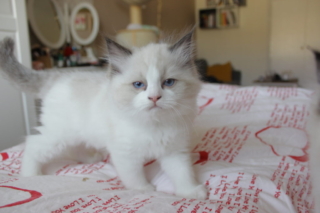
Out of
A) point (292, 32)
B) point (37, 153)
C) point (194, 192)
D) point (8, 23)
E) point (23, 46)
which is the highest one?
point (292, 32)

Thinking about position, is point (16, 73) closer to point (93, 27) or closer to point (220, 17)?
point (93, 27)

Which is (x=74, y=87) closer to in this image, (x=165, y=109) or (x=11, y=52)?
(x=11, y=52)

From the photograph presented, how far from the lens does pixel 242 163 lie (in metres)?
1.12

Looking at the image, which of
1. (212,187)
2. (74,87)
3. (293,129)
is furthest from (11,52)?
(293,129)

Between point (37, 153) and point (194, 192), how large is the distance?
2.36ft

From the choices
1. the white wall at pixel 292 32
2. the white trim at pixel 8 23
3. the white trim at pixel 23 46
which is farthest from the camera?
the white wall at pixel 292 32

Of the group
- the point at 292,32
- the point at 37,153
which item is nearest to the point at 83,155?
A: the point at 37,153

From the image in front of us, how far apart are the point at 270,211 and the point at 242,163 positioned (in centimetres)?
36

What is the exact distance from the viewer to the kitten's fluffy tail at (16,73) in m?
1.11

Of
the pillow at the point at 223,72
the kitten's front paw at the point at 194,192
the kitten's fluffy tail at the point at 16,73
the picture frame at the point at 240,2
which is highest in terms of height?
the picture frame at the point at 240,2

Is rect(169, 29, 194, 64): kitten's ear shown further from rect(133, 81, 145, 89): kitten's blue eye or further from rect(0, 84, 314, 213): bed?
rect(0, 84, 314, 213): bed

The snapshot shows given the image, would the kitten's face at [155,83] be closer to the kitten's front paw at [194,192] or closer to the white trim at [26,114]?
the kitten's front paw at [194,192]

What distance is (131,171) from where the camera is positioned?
0.97 meters

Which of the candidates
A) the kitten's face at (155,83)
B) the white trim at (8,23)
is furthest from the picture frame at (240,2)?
the kitten's face at (155,83)
